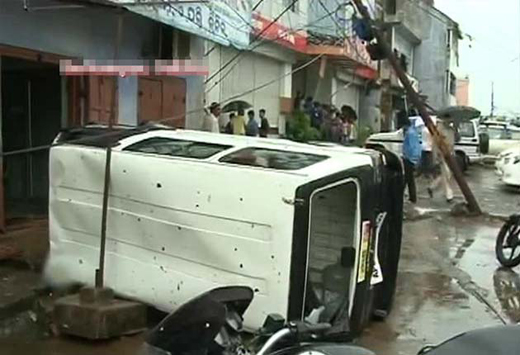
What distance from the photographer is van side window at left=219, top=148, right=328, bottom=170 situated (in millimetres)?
6414

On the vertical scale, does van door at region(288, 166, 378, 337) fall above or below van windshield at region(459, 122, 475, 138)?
below

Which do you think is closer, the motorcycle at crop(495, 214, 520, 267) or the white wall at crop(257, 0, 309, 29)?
the motorcycle at crop(495, 214, 520, 267)

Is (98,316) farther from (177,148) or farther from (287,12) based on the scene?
(287,12)

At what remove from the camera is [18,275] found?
862 centimetres

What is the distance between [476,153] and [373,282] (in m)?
21.2

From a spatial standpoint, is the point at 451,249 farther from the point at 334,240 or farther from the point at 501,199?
the point at 501,199

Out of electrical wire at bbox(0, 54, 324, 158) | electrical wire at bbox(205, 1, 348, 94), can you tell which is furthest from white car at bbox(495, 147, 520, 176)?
electrical wire at bbox(205, 1, 348, 94)

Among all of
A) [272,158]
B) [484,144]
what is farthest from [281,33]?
[272,158]

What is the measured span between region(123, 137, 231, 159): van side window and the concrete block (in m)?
1.26

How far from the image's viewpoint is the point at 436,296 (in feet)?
29.2

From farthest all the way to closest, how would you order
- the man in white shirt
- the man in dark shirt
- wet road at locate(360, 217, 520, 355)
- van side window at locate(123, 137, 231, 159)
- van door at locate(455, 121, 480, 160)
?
van door at locate(455, 121, 480, 160), the man in dark shirt, the man in white shirt, wet road at locate(360, 217, 520, 355), van side window at locate(123, 137, 231, 159)

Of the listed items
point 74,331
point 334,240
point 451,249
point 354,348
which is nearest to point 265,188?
point 334,240

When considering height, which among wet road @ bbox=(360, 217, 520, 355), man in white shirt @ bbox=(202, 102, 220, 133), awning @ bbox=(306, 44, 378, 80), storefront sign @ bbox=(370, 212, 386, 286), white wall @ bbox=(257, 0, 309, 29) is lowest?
wet road @ bbox=(360, 217, 520, 355)

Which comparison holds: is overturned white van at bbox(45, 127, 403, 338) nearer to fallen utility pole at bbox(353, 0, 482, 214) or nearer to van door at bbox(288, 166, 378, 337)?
van door at bbox(288, 166, 378, 337)
